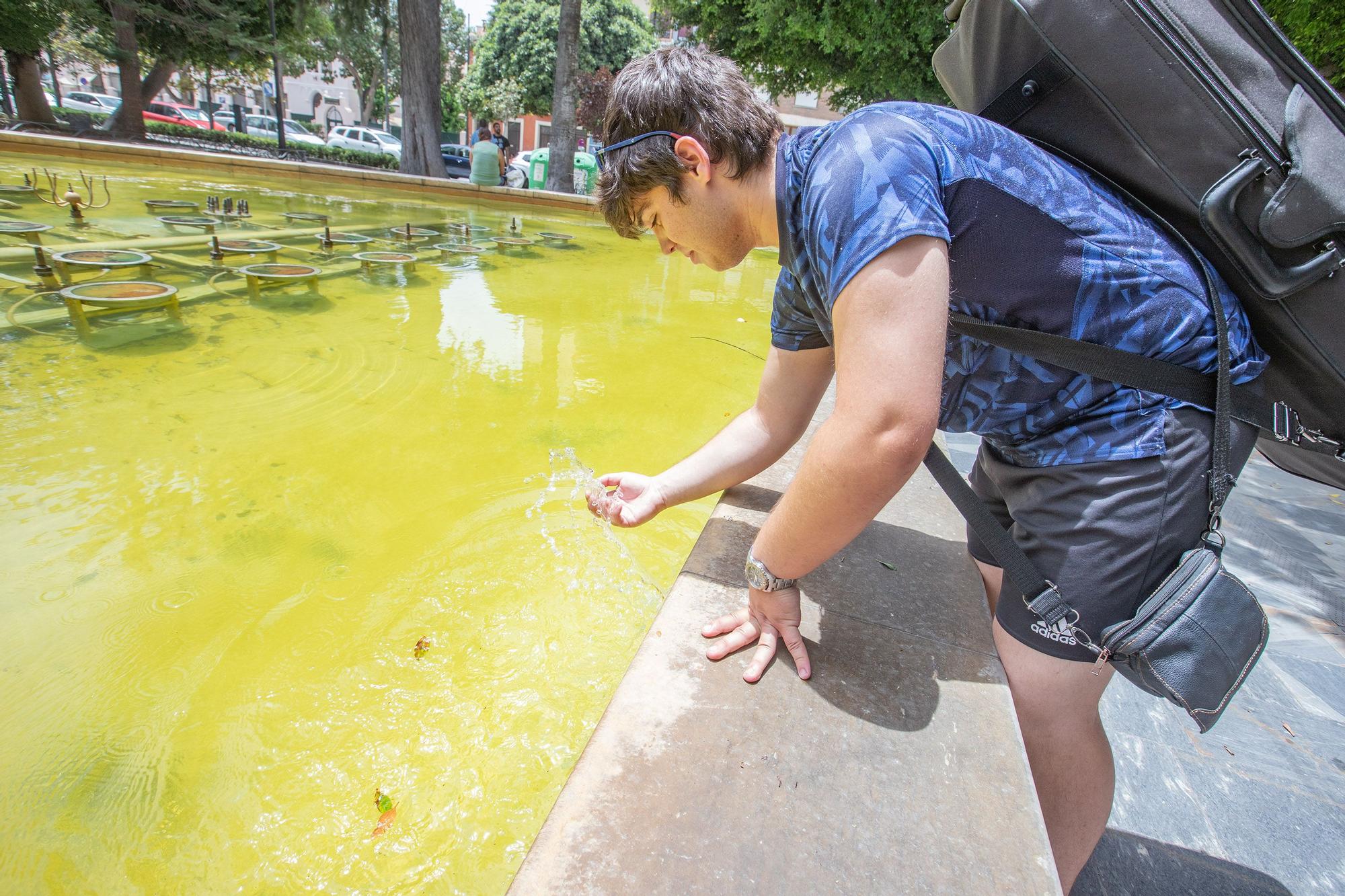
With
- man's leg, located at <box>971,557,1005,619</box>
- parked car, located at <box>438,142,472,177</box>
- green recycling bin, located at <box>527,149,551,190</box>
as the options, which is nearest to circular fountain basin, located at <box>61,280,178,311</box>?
man's leg, located at <box>971,557,1005,619</box>

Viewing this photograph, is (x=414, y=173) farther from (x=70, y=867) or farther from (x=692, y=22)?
(x=70, y=867)

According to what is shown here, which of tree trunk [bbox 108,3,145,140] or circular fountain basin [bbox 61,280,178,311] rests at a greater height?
tree trunk [bbox 108,3,145,140]

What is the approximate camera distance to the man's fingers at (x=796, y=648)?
127 cm

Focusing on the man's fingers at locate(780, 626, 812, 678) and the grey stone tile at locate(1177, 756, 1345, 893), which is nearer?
the man's fingers at locate(780, 626, 812, 678)

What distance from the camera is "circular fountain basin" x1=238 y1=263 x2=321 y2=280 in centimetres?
520

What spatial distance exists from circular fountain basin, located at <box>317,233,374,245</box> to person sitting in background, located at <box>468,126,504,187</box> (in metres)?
6.01

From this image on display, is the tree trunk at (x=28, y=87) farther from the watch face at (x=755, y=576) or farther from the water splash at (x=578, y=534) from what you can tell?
the watch face at (x=755, y=576)

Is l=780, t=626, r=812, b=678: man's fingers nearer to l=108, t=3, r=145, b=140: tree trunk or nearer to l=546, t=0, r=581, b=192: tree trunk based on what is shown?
l=546, t=0, r=581, b=192: tree trunk

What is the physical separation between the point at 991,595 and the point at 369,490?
2.46 metres

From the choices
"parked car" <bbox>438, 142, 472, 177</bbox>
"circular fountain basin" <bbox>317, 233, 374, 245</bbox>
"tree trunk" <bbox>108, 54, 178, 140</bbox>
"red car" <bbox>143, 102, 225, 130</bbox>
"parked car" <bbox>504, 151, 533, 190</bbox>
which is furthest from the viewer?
"red car" <bbox>143, 102, 225, 130</bbox>

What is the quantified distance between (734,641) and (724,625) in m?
0.05

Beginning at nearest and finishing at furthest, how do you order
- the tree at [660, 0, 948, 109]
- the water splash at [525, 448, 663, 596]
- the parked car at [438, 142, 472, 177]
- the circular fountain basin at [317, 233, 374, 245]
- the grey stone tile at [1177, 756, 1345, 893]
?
the grey stone tile at [1177, 756, 1345, 893]
the water splash at [525, 448, 663, 596]
the circular fountain basin at [317, 233, 374, 245]
the tree at [660, 0, 948, 109]
the parked car at [438, 142, 472, 177]

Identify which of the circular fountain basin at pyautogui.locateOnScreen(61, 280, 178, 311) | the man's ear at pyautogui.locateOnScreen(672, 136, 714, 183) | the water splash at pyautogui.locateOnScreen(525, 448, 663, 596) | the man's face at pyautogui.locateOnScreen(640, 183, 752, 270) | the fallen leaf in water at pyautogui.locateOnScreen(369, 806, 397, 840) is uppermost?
the man's ear at pyautogui.locateOnScreen(672, 136, 714, 183)

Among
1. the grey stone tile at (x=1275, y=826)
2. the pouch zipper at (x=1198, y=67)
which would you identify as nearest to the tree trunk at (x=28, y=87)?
the pouch zipper at (x=1198, y=67)
